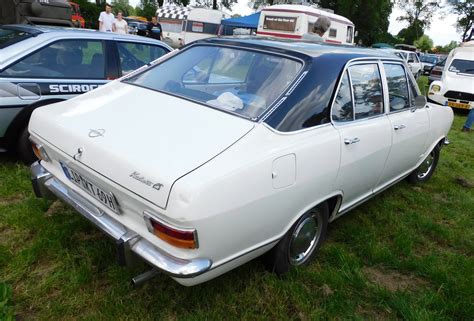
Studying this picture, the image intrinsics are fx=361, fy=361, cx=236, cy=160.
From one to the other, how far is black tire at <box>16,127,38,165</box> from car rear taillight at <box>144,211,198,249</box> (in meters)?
2.61

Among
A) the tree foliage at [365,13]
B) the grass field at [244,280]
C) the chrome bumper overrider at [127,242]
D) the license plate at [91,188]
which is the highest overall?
the tree foliage at [365,13]

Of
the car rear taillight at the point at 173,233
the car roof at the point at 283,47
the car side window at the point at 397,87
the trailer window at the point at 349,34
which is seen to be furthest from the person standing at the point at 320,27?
the trailer window at the point at 349,34

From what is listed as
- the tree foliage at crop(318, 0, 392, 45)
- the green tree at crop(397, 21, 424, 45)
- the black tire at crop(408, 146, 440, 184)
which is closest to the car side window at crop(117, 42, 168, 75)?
the black tire at crop(408, 146, 440, 184)

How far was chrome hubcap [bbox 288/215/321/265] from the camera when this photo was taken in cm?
257

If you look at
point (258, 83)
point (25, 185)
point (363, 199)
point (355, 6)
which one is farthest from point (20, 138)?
point (355, 6)

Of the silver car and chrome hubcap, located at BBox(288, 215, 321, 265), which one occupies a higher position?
the silver car

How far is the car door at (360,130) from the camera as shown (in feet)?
8.68

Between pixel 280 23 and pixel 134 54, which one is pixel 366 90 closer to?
pixel 134 54

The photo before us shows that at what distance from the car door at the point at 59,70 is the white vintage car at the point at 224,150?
1.34 metres

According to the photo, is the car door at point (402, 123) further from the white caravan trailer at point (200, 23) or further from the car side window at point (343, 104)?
the white caravan trailer at point (200, 23)

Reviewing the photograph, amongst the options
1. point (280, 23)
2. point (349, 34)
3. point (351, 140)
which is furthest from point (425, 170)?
point (349, 34)

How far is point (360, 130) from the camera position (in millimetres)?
2785

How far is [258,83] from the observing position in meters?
2.54

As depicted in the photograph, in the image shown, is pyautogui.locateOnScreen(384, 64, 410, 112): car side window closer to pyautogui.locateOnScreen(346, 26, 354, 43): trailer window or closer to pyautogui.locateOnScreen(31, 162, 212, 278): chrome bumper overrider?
pyautogui.locateOnScreen(31, 162, 212, 278): chrome bumper overrider
